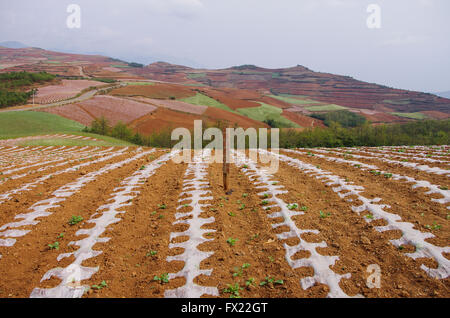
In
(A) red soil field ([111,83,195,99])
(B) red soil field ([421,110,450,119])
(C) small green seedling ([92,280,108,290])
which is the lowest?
(C) small green seedling ([92,280,108,290])

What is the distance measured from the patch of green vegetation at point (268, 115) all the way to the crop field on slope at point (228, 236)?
6571 centimetres

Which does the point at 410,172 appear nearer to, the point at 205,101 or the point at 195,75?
the point at 205,101

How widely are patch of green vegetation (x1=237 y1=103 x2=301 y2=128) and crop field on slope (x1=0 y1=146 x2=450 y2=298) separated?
65710mm

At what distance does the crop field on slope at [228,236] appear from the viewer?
5.23 metres

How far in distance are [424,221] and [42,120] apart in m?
59.6

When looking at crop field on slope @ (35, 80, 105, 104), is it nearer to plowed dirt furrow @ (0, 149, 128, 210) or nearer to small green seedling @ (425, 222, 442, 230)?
plowed dirt furrow @ (0, 149, 128, 210)

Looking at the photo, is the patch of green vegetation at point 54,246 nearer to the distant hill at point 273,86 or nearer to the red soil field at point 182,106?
the red soil field at point 182,106

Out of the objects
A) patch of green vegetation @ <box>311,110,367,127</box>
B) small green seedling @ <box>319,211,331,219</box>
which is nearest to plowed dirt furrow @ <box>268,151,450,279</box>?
small green seedling @ <box>319,211,331,219</box>

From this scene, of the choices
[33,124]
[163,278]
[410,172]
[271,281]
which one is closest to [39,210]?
[163,278]

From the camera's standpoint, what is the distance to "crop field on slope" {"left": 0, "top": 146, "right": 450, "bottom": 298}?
17.1ft

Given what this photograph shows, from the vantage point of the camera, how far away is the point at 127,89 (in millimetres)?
89188

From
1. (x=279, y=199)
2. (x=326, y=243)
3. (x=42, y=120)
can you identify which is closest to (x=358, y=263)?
(x=326, y=243)

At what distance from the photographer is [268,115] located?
275 ft

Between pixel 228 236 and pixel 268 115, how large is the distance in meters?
79.6
